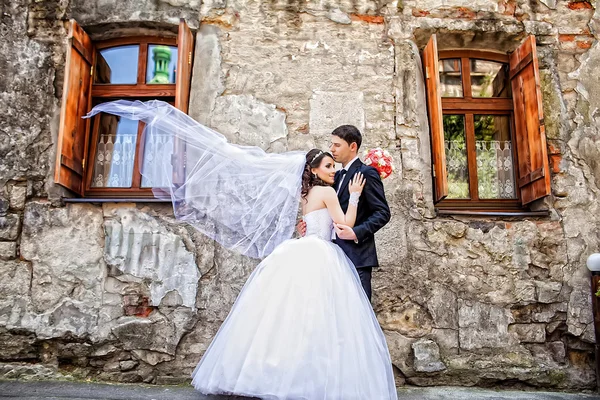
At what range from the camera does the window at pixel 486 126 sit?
452 cm

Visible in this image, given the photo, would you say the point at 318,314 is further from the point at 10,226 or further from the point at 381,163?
the point at 10,226

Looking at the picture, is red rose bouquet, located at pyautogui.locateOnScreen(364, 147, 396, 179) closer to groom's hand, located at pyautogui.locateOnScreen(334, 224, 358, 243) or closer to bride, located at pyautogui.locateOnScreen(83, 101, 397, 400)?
bride, located at pyautogui.locateOnScreen(83, 101, 397, 400)

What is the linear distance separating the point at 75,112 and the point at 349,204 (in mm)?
2636

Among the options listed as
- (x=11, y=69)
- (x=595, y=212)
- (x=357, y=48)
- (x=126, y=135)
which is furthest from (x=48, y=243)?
(x=595, y=212)

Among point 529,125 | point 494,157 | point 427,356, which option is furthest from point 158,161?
point 529,125

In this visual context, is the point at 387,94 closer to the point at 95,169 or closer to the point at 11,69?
the point at 95,169

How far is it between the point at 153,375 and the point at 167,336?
32 cm

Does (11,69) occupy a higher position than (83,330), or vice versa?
(11,69)

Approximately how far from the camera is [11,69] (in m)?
4.56

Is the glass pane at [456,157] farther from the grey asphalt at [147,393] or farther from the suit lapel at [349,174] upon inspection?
the grey asphalt at [147,393]

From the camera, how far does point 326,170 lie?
3570mm

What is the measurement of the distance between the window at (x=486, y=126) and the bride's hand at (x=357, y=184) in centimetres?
126

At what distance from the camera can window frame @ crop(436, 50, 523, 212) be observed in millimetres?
4688

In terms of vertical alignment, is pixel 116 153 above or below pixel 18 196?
above
